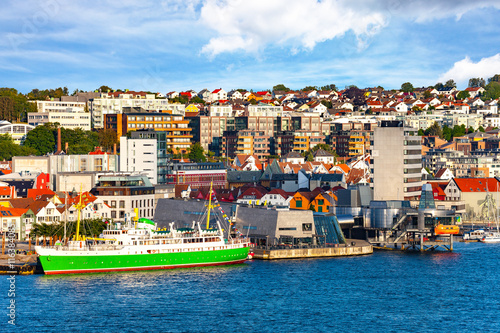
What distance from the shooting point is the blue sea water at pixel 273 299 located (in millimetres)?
55844

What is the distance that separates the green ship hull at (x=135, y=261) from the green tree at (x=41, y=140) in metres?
81.2

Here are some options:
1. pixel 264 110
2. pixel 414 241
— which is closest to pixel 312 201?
pixel 414 241

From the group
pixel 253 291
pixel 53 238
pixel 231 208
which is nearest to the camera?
pixel 253 291

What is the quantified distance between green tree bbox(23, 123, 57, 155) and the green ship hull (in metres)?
81.2

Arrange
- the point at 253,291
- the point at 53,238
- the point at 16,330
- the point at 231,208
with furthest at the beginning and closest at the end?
the point at 231,208, the point at 53,238, the point at 253,291, the point at 16,330

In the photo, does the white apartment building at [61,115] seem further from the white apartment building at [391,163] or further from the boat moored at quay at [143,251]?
the boat moored at quay at [143,251]

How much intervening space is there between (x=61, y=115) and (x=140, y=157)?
2097 inches

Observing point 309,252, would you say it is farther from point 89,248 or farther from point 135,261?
point 89,248

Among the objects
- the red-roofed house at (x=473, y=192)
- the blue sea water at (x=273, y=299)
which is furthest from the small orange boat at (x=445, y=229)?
the red-roofed house at (x=473, y=192)

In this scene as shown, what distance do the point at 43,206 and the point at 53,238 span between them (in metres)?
11.5

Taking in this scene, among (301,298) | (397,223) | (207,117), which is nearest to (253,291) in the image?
(301,298)

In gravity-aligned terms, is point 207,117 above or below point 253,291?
above

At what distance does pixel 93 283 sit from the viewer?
68.8m

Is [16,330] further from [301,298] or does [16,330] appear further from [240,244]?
[240,244]
